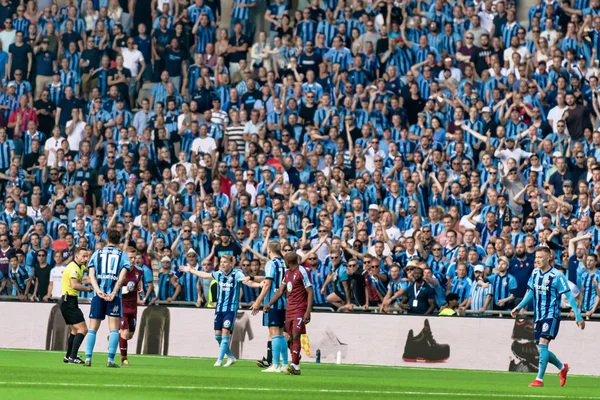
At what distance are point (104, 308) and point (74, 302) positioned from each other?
1.18 metres

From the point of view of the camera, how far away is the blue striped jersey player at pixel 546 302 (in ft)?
57.9

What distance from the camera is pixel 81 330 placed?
1931 cm

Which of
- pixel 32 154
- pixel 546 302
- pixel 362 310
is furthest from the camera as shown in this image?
pixel 32 154

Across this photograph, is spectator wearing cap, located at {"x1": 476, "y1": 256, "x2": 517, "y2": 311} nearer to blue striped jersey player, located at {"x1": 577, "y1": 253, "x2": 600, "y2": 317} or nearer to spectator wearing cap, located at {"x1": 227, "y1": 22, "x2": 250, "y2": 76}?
blue striped jersey player, located at {"x1": 577, "y1": 253, "x2": 600, "y2": 317}

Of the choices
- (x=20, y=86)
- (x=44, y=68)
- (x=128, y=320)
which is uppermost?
(x=44, y=68)

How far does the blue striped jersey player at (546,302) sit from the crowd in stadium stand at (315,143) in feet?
14.9

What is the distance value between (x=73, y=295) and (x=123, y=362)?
5.05 ft

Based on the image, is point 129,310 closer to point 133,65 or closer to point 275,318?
point 275,318

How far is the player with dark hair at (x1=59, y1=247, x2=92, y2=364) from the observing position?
1934 cm

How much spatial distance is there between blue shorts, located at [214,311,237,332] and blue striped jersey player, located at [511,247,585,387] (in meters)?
4.76

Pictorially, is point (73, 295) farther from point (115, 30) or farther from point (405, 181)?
point (115, 30)

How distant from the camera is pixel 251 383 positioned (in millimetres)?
16062

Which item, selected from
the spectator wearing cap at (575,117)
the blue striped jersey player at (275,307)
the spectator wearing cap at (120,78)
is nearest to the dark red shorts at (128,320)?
the blue striped jersey player at (275,307)

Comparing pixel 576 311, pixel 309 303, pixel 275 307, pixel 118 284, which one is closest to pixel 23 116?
pixel 118 284
